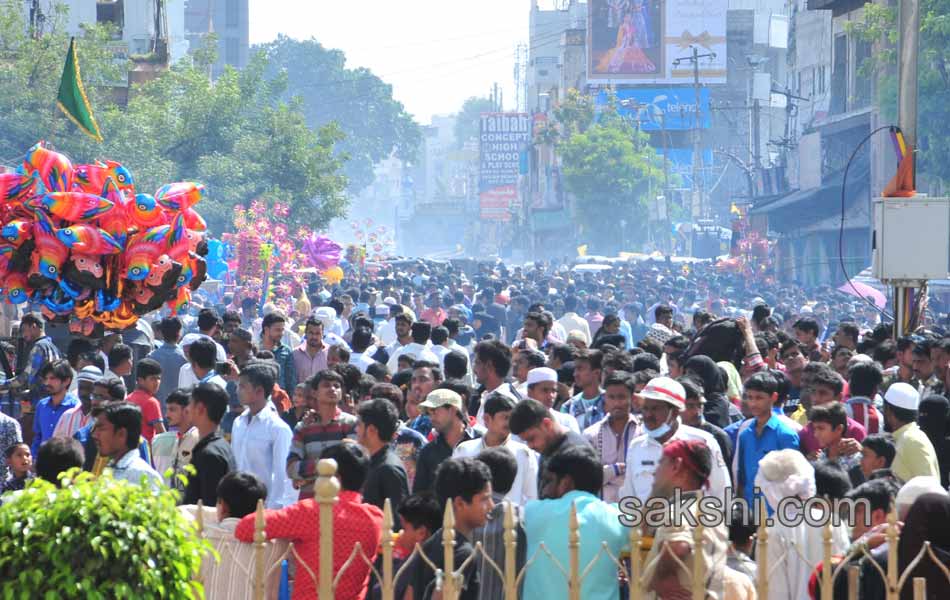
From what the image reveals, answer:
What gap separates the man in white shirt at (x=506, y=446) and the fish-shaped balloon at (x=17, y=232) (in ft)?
16.1

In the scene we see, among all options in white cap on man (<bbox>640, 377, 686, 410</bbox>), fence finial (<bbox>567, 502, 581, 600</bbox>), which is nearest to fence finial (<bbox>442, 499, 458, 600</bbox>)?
fence finial (<bbox>567, 502, 581, 600</bbox>)

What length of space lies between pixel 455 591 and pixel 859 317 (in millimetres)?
23579

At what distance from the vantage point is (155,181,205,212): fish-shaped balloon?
12164 mm

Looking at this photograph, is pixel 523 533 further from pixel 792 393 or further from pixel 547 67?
pixel 547 67

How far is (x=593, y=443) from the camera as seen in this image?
26.6 ft

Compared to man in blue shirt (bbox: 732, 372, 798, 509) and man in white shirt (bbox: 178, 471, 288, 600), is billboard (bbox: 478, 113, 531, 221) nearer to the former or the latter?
man in blue shirt (bbox: 732, 372, 798, 509)

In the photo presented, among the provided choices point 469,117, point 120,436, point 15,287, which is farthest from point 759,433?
point 469,117

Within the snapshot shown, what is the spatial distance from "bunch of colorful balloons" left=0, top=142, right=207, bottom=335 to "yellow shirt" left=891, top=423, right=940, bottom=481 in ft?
19.5

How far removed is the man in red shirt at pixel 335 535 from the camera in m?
5.77

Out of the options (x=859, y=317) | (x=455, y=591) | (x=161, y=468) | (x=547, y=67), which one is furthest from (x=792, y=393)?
(x=547, y=67)

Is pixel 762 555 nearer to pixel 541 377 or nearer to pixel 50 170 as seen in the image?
pixel 541 377

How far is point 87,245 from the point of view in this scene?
11203 mm

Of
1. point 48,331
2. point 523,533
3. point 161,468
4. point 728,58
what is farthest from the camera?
point 728,58

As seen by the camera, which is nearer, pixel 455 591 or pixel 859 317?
pixel 455 591
